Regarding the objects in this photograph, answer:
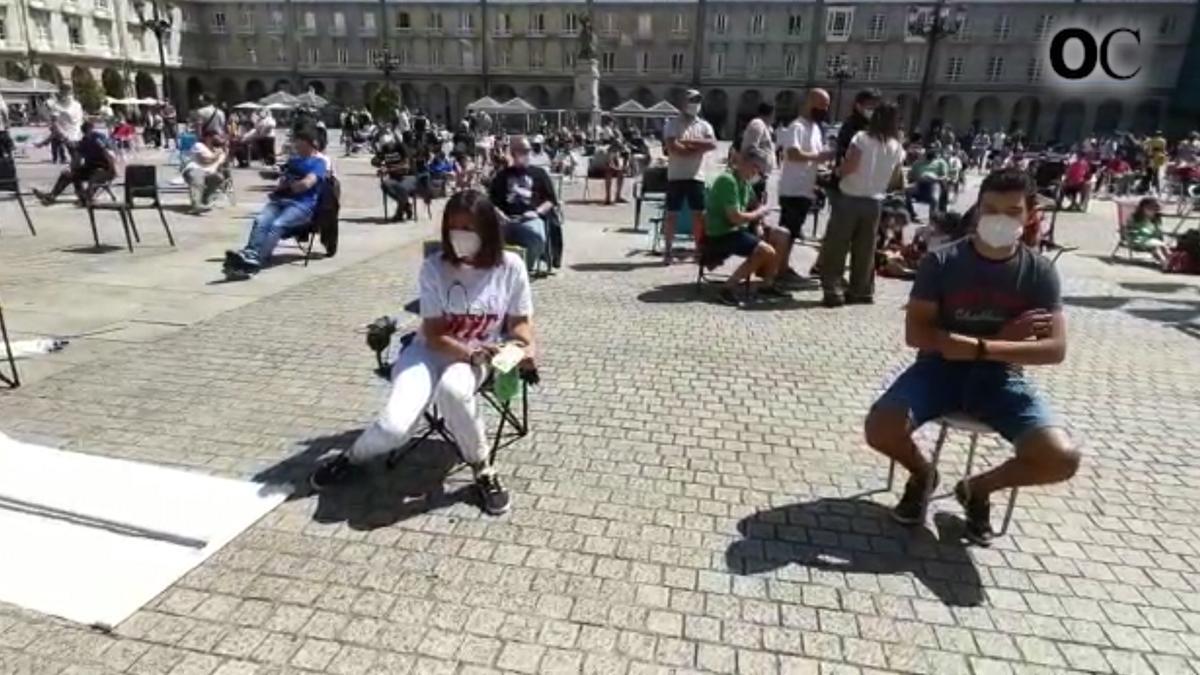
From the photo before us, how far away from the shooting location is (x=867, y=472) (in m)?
3.99

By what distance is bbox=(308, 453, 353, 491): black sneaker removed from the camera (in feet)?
11.8

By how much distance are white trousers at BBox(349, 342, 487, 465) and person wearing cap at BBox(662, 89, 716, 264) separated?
18.0ft

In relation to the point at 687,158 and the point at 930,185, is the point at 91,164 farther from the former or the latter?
the point at 930,185

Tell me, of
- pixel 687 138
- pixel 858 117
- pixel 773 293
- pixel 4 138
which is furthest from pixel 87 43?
pixel 858 117

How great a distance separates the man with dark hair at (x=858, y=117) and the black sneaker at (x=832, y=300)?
1330 mm

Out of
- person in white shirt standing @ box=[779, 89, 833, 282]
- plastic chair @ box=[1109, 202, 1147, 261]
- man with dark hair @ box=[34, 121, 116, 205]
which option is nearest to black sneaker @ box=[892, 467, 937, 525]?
person in white shirt standing @ box=[779, 89, 833, 282]

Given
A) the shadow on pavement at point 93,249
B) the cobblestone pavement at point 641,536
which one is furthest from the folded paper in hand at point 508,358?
the shadow on pavement at point 93,249

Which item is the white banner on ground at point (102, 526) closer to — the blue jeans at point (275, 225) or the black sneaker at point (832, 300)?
the blue jeans at point (275, 225)

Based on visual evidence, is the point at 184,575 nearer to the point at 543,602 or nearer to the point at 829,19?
the point at 543,602

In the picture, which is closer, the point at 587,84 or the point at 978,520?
the point at 978,520

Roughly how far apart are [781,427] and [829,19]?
67.6m

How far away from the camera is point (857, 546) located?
129 inches

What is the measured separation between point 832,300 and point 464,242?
5.01 m

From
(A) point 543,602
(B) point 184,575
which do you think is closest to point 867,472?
(A) point 543,602
